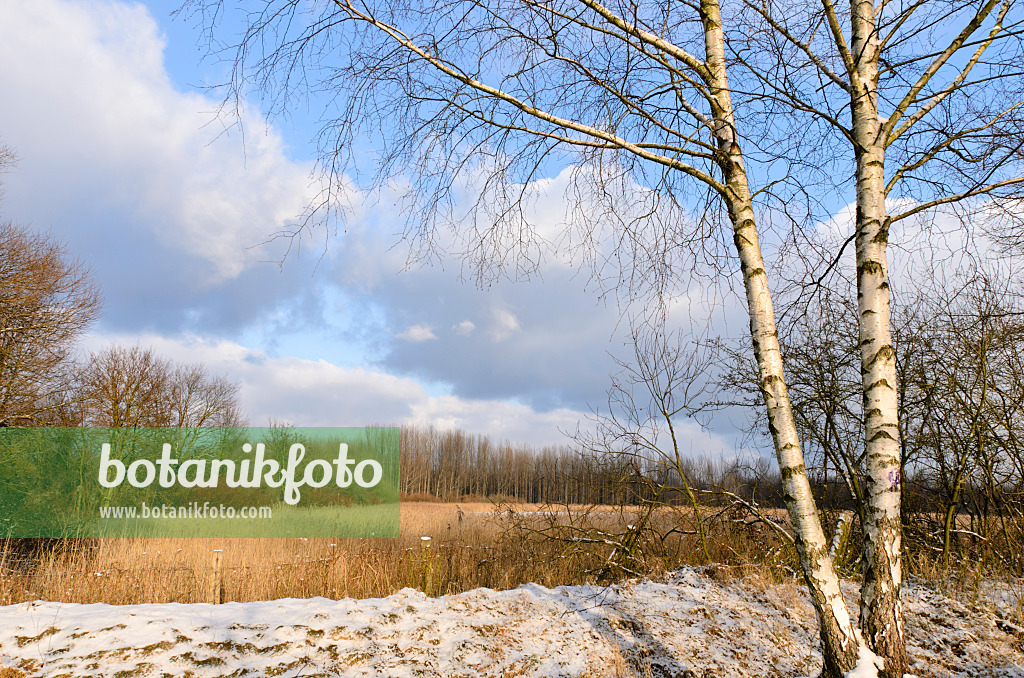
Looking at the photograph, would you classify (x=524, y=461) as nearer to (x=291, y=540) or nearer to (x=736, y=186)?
(x=291, y=540)

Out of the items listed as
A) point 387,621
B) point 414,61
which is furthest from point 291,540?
point 414,61

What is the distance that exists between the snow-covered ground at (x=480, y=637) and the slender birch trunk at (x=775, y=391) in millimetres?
1247

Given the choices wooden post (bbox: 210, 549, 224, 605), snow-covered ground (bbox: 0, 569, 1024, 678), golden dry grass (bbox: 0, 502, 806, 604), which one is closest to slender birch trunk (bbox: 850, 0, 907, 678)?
snow-covered ground (bbox: 0, 569, 1024, 678)

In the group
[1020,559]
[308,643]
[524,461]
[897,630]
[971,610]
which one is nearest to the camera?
[897,630]

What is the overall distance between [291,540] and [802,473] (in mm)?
10170

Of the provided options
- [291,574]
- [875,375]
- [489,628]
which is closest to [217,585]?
[291,574]

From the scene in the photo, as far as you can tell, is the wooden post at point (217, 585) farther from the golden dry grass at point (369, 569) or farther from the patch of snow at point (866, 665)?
the patch of snow at point (866, 665)

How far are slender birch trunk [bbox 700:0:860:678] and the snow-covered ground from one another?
125cm

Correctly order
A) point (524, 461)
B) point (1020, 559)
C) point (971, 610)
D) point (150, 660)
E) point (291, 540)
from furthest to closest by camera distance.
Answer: point (524, 461), point (291, 540), point (1020, 559), point (971, 610), point (150, 660)

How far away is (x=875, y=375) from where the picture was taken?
10.5ft

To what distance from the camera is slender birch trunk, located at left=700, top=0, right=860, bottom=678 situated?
295 centimetres

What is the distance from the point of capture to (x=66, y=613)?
4.27m

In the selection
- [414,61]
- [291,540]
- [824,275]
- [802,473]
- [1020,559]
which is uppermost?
[414,61]

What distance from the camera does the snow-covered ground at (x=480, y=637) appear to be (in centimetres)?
370
